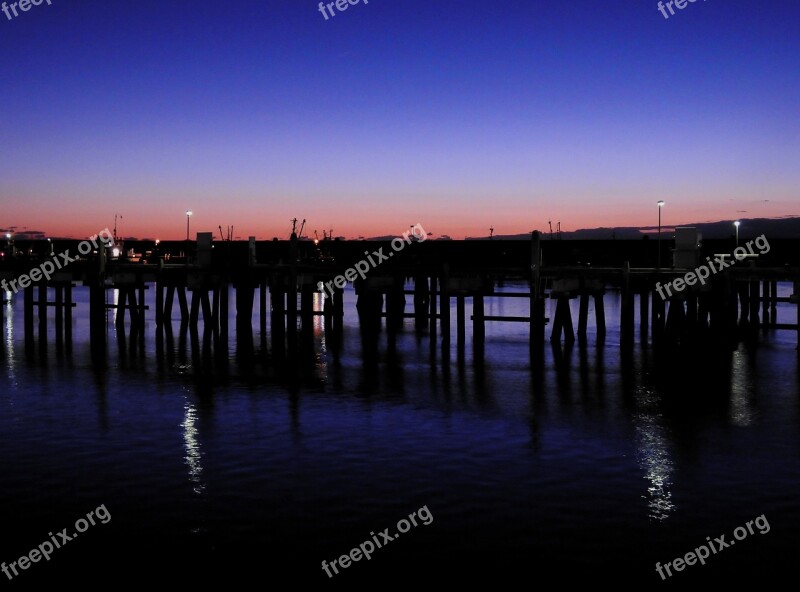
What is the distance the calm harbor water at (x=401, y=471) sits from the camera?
11.8 metres

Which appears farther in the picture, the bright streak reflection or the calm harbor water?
the bright streak reflection

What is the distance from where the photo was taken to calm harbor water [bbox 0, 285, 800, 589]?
11820mm

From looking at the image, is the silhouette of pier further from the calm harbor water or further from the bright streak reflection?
the bright streak reflection

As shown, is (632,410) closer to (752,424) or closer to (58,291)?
(752,424)

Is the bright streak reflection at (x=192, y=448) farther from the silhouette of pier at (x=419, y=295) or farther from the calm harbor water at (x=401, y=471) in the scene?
the silhouette of pier at (x=419, y=295)

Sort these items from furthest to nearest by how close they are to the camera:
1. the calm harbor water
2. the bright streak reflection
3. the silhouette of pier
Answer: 1. the silhouette of pier
2. the bright streak reflection
3. the calm harbor water

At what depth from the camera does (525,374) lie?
28.7 metres

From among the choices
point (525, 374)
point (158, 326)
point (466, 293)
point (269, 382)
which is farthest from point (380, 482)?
point (158, 326)

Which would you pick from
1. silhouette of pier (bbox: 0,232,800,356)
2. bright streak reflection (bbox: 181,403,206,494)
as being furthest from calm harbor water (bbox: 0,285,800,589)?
silhouette of pier (bbox: 0,232,800,356)

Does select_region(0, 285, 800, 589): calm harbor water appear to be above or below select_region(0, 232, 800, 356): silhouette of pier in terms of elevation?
below

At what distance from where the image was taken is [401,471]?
1598cm

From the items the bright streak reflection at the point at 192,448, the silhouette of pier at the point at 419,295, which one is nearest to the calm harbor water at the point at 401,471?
the bright streak reflection at the point at 192,448

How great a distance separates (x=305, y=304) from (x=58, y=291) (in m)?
13.4

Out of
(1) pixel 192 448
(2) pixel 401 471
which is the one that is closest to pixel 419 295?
(1) pixel 192 448
